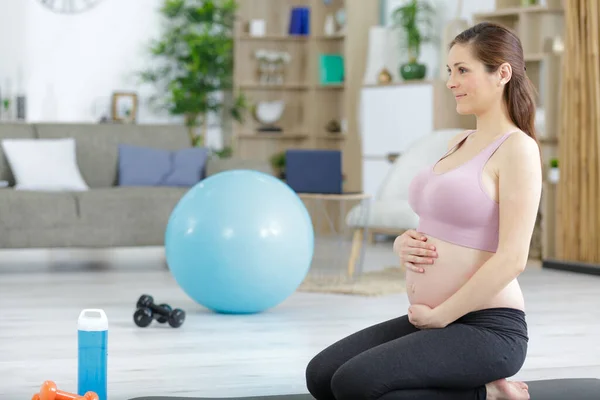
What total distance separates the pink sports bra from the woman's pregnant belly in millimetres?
18

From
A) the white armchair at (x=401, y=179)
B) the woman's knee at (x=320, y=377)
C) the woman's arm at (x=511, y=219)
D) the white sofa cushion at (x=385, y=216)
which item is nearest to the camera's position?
the woman's arm at (x=511, y=219)

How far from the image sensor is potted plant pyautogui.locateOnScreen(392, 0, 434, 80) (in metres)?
7.94

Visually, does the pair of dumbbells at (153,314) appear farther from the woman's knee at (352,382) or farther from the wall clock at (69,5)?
the wall clock at (69,5)

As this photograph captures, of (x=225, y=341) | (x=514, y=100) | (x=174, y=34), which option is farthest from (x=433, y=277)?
(x=174, y=34)

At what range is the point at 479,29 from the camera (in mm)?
2402

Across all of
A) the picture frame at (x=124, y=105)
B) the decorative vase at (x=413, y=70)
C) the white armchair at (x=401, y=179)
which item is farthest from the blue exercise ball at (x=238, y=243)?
the picture frame at (x=124, y=105)

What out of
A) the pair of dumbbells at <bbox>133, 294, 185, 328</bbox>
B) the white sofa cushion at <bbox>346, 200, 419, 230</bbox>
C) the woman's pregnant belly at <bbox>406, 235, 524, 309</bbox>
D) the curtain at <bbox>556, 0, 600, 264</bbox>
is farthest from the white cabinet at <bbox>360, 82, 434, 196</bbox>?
the woman's pregnant belly at <bbox>406, 235, 524, 309</bbox>

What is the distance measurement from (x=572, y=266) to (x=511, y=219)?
14.3 feet

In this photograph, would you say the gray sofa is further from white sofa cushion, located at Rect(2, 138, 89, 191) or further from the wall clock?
the wall clock

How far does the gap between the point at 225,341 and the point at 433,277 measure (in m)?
1.75

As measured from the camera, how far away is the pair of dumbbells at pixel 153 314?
428cm

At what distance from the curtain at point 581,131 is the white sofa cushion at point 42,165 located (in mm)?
2964

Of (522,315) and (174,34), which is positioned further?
(174,34)

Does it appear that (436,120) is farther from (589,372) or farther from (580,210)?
(589,372)
